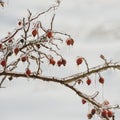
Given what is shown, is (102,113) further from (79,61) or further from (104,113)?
(79,61)

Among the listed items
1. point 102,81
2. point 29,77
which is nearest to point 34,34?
point 29,77

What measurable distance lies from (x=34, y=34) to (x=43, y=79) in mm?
884

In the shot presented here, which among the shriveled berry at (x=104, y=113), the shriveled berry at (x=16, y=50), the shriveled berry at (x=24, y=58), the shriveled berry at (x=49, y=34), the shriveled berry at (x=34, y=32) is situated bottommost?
the shriveled berry at (x=104, y=113)

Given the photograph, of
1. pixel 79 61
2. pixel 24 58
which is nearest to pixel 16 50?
pixel 24 58

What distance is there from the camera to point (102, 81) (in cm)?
847

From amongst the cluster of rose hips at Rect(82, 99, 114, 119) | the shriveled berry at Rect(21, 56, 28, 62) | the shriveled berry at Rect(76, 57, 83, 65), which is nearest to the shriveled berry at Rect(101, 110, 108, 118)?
the cluster of rose hips at Rect(82, 99, 114, 119)

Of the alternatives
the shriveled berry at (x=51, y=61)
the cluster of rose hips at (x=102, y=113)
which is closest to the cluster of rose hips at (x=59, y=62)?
the shriveled berry at (x=51, y=61)

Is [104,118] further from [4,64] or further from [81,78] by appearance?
[4,64]

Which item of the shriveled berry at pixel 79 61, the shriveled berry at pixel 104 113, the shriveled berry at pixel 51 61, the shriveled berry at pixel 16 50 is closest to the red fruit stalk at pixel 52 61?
the shriveled berry at pixel 51 61

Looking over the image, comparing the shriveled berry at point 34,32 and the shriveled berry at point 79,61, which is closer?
the shriveled berry at point 79,61

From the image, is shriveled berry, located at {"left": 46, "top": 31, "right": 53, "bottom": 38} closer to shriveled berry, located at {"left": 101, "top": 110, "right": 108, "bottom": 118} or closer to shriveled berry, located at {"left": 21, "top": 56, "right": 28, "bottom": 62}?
shriveled berry, located at {"left": 21, "top": 56, "right": 28, "bottom": 62}

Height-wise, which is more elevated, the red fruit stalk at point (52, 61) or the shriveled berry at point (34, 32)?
the shriveled berry at point (34, 32)

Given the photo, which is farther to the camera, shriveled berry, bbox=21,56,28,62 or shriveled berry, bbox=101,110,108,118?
shriveled berry, bbox=21,56,28,62

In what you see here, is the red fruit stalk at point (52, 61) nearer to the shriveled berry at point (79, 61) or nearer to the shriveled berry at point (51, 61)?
the shriveled berry at point (51, 61)
